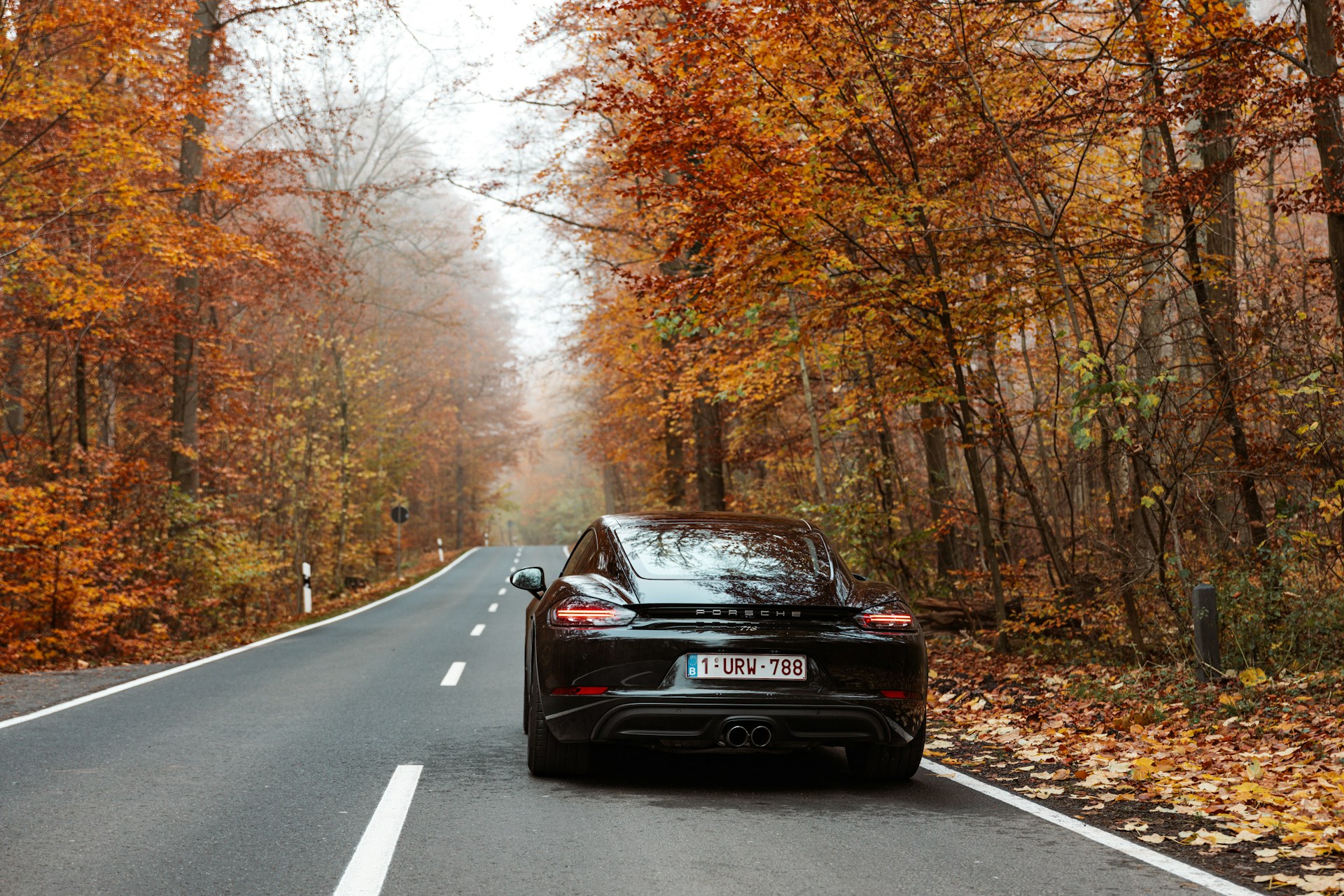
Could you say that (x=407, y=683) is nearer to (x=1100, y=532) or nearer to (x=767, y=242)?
(x=767, y=242)

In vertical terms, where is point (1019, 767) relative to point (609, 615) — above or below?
below

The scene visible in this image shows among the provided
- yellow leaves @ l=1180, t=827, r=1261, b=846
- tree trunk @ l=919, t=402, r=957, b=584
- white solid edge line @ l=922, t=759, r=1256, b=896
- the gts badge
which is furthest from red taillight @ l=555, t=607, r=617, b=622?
Answer: tree trunk @ l=919, t=402, r=957, b=584

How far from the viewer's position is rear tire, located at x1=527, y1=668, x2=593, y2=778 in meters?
6.00

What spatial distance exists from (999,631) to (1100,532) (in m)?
2.37

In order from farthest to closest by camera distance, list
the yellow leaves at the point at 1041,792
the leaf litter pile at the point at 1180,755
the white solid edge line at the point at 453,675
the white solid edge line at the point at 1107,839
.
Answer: the white solid edge line at the point at 453,675 → the yellow leaves at the point at 1041,792 → the leaf litter pile at the point at 1180,755 → the white solid edge line at the point at 1107,839

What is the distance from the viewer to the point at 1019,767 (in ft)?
21.9

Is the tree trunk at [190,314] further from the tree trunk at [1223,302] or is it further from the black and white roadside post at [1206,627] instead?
the black and white roadside post at [1206,627]

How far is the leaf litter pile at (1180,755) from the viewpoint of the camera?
476 cm

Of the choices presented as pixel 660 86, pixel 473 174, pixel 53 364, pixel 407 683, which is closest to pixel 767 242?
pixel 660 86

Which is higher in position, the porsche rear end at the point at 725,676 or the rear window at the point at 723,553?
the rear window at the point at 723,553

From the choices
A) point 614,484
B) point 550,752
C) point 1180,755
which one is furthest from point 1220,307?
point 614,484

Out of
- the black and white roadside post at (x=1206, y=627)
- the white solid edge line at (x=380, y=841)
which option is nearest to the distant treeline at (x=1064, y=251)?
the black and white roadside post at (x=1206, y=627)

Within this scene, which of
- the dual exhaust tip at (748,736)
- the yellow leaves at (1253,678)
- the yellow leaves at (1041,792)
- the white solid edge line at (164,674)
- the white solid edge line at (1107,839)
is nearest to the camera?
the white solid edge line at (1107,839)

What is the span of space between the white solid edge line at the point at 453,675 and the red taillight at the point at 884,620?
5.68 m
